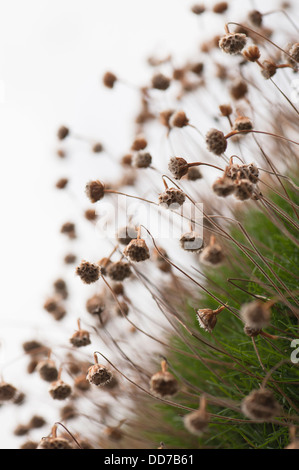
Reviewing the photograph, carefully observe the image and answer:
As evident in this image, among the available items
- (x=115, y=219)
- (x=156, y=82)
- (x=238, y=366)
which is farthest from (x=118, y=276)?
(x=156, y=82)

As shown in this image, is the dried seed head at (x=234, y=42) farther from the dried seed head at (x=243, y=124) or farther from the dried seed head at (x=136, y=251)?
the dried seed head at (x=136, y=251)

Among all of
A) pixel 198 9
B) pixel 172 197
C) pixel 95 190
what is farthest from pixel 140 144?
pixel 198 9

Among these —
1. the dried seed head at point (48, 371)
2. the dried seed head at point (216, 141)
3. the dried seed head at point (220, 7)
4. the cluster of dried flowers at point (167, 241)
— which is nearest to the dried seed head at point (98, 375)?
the cluster of dried flowers at point (167, 241)

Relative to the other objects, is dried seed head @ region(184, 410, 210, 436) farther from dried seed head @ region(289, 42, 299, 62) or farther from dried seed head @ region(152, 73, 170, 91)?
dried seed head @ region(152, 73, 170, 91)

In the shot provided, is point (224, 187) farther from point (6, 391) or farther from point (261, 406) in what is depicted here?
point (6, 391)

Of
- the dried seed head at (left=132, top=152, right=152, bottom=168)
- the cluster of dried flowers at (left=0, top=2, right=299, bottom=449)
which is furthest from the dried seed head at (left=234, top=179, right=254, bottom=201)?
the dried seed head at (left=132, top=152, right=152, bottom=168)

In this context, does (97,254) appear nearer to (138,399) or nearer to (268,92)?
(138,399)
